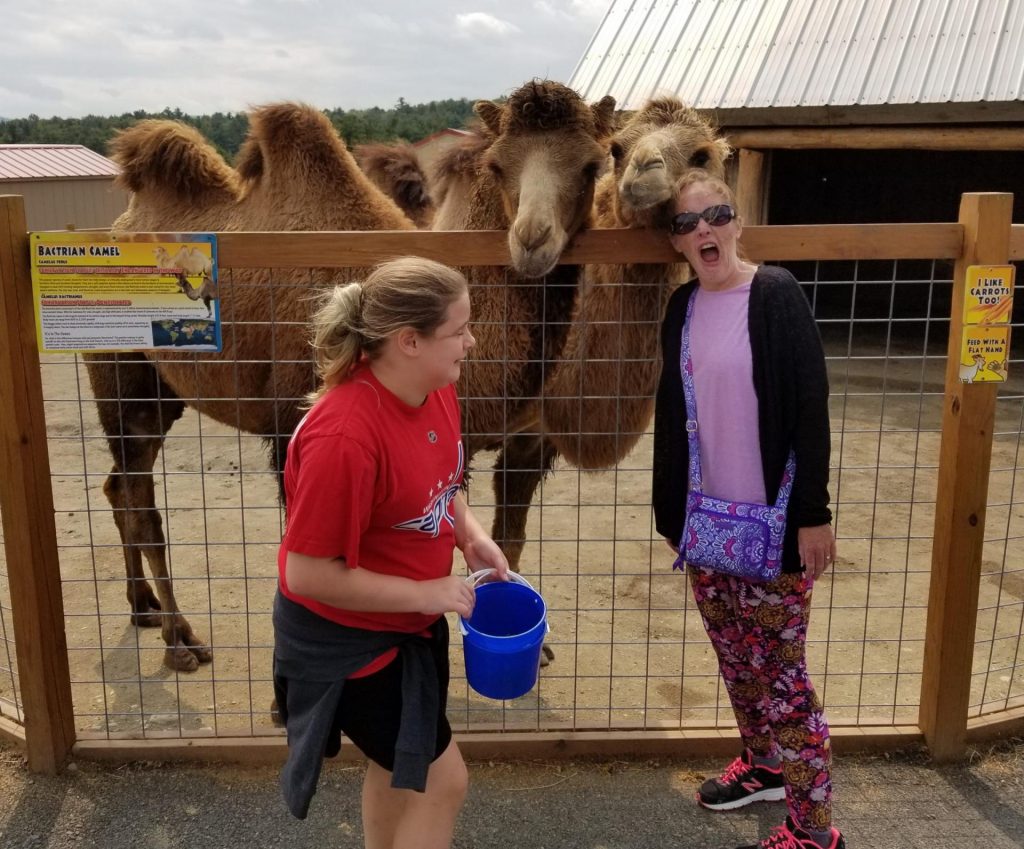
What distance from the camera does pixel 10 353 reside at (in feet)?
9.90

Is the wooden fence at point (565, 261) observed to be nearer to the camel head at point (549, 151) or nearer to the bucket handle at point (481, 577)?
the camel head at point (549, 151)

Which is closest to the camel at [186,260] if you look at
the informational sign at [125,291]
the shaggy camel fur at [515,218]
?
the informational sign at [125,291]

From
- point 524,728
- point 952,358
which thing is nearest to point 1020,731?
point 952,358

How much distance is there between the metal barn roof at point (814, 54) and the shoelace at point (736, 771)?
887 cm

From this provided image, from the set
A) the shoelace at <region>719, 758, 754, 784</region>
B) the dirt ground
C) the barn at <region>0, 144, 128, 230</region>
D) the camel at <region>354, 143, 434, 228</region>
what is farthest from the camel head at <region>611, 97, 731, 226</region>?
the barn at <region>0, 144, 128, 230</region>

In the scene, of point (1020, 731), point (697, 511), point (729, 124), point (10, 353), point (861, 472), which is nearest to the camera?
point (697, 511)

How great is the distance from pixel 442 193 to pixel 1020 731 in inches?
151

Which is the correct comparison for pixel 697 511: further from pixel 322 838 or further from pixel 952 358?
pixel 322 838

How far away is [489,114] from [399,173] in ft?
7.40

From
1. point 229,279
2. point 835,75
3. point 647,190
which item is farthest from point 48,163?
point 647,190

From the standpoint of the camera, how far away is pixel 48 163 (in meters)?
28.1

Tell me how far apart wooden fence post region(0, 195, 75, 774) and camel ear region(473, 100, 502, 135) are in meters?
1.96

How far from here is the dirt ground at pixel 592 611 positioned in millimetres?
3734

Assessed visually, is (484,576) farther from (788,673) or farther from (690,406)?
(788,673)
